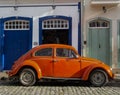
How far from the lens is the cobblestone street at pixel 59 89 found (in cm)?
1375

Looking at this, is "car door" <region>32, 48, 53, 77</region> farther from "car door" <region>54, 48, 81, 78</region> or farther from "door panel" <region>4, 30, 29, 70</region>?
"door panel" <region>4, 30, 29, 70</region>

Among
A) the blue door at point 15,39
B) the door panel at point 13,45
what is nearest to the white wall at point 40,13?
the blue door at point 15,39

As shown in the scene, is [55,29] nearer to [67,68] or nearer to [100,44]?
[100,44]

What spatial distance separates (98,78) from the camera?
15.9 m

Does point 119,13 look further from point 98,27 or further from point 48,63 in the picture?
point 48,63

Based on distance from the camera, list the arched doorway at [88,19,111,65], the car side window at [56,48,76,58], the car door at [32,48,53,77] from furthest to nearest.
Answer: the arched doorway at [88,19,111,65]
the car side window at [56,48,76,58]
the car door at [32,48,53,77]

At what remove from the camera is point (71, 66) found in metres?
16.0

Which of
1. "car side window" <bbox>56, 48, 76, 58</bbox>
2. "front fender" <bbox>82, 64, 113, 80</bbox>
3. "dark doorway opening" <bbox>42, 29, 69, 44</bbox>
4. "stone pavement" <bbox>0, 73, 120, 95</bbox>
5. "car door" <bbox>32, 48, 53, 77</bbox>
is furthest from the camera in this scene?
"dark doorway opening" <bbox>42, 29, 69, 44</bbox>

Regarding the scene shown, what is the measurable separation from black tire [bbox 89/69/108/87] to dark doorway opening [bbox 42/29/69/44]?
6.77 meters

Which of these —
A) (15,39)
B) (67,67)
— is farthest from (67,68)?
(15,39)

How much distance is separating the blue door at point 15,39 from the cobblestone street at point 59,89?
567 centimetres

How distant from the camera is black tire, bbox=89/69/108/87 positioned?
52.1ft

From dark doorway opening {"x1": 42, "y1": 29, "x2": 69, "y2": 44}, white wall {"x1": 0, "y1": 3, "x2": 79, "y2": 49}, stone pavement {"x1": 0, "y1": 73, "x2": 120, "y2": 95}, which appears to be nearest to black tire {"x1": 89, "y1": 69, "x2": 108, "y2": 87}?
stone pavement {"x1": 0, "y1": 73, "x2": 120, "y2": 95}

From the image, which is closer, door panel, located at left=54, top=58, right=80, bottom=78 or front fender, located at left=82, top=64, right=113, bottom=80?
front fender, located at left=82, top=64, right=113, bottom=80
